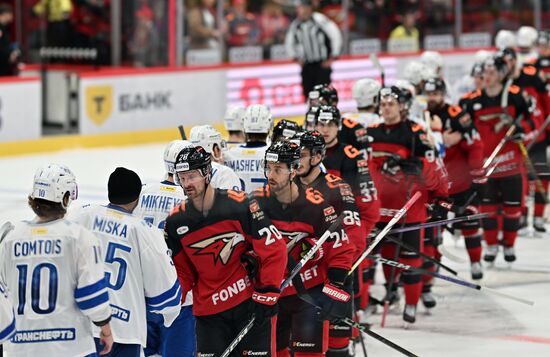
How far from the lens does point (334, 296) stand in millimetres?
6062

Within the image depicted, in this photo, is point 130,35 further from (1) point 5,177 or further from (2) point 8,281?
(2) point 8,281

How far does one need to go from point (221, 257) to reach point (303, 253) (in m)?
0.64

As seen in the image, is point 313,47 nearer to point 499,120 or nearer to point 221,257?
point 499,120

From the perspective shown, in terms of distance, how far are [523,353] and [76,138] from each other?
8430mm

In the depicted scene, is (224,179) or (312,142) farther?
(224,179)

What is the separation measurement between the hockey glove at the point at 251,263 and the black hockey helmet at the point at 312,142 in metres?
0.72

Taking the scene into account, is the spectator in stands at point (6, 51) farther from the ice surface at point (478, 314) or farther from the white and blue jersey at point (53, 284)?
the white and blue jersey at point (53, 284)

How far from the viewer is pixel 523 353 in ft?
24.9

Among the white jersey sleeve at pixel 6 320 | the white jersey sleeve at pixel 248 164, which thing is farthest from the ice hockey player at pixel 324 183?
the white jersey sleeve at pixel 6 320

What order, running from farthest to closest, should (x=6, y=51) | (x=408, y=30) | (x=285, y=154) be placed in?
1. (x=408, y=30)
2. (x=6, y=51)
3. (x=285, y=154)

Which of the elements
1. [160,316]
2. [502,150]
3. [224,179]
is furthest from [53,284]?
[502,150]

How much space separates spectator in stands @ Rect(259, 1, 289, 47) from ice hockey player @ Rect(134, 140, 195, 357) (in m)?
11.5

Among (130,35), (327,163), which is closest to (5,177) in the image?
(130,35)

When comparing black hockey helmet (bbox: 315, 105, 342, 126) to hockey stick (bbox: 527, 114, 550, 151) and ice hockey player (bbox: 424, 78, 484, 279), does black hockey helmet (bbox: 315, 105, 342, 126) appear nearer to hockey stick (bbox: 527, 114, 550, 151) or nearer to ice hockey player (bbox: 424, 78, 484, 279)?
ice hockey player (bbox: 424, 78, 484, 279)
